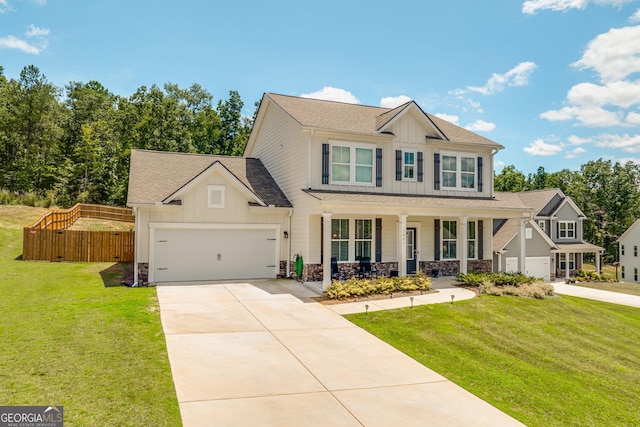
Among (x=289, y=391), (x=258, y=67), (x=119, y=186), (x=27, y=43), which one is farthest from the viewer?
(x=119, y=186)

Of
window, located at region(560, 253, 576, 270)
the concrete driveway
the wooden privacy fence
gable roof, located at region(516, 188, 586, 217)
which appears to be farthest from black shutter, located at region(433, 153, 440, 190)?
window, located at region(560, 253, 576, 270)

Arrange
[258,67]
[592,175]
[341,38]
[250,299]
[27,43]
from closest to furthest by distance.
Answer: [250,299]
[341,38]
[258,67]
[27,43]
[592,175]

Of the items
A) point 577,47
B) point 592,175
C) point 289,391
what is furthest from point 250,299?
point 592,175

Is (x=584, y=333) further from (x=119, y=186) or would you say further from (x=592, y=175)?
(x=592, y=175)

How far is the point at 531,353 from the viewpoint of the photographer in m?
9.68

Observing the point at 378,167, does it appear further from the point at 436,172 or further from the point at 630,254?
the point at 630,254

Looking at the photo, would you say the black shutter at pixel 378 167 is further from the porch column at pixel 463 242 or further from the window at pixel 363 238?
the porch column at pixel 463 242

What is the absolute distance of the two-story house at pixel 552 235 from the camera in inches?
1035

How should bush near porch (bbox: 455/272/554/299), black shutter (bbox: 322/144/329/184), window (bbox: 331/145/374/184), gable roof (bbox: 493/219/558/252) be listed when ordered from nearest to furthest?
1. bush near porch (bbox: 455/272/554/299)
2. black shutter (bbox: 322/144/329/184)
3. window (bbox: 331/145/374/184)
4. gable roof (bbox: 493/219/558/252)

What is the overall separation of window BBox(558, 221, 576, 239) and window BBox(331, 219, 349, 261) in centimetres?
2262

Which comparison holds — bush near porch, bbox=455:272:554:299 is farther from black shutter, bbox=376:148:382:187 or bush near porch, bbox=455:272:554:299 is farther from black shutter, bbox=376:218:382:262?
black shutter, bbox=376:148:382:187

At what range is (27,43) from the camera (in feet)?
115

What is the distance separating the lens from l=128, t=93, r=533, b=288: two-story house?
16.1 meters

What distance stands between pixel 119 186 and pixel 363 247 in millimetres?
29825
